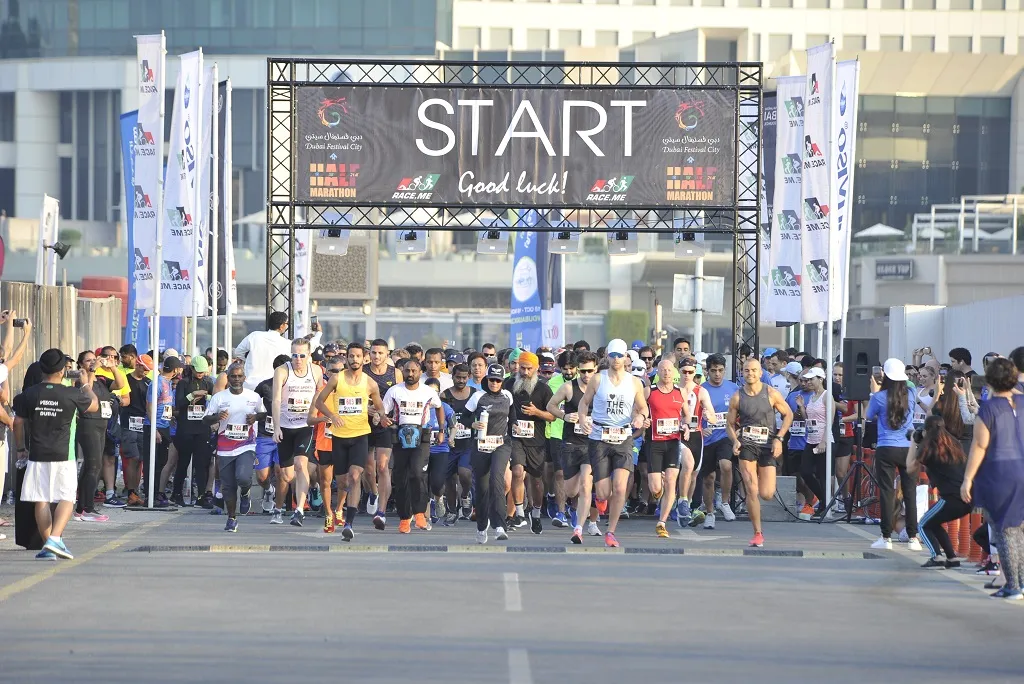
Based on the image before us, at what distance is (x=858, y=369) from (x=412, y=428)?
5.02 metres

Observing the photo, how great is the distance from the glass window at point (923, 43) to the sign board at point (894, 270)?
3947 centimetres

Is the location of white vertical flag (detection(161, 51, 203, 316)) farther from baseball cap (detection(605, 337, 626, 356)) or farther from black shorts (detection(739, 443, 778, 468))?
black shorts (detection(739, 443, 778, 468))

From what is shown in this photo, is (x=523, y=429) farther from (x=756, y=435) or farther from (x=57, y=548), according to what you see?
(x=57, y=548)

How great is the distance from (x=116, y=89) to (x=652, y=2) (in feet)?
95.3

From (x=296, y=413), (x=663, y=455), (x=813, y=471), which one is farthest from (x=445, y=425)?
(x=813, y=471)

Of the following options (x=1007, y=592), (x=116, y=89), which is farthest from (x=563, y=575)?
(x=116, y=89)

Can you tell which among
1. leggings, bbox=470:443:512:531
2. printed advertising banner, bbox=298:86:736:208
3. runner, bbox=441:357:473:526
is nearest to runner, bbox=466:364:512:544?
leggings, bbox=470:443:512:531

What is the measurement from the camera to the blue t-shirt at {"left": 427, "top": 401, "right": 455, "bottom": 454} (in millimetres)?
16578

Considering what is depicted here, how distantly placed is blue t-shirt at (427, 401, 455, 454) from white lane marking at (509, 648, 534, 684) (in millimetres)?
7393

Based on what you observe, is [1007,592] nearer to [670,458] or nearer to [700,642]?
[700,642]

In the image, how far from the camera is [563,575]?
13.0 meters

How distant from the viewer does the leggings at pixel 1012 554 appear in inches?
465

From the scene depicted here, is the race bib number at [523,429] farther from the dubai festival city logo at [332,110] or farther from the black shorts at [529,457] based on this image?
the dubai festival city logo at [332,110]

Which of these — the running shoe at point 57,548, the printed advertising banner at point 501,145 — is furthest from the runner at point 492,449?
the printed advertising banner at point 501,145
